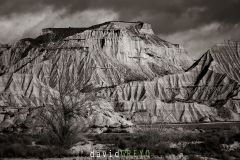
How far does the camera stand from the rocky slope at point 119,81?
406ft

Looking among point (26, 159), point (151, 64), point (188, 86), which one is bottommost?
point (26, 159)

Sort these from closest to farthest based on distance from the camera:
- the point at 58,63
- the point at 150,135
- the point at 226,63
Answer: the point at 150,135
the point at 58,63
the point at 226,63

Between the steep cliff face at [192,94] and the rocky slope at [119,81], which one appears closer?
the rocky slope at [119,81]

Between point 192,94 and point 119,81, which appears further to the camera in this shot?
point 119,81

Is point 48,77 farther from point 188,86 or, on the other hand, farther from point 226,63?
point 226,63

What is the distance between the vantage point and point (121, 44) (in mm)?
196500

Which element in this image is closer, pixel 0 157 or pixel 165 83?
pixel 0 157

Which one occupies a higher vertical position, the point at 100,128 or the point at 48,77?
the point at 48,77

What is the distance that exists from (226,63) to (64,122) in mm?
154809

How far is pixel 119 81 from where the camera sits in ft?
546

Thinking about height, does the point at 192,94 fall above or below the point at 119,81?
below

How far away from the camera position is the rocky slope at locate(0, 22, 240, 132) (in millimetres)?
123812

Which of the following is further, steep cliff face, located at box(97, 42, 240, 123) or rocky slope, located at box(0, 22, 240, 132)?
steep cliff face, located at box(97, 42, 240, 123)

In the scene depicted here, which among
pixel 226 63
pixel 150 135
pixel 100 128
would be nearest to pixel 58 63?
pixel 226 63
